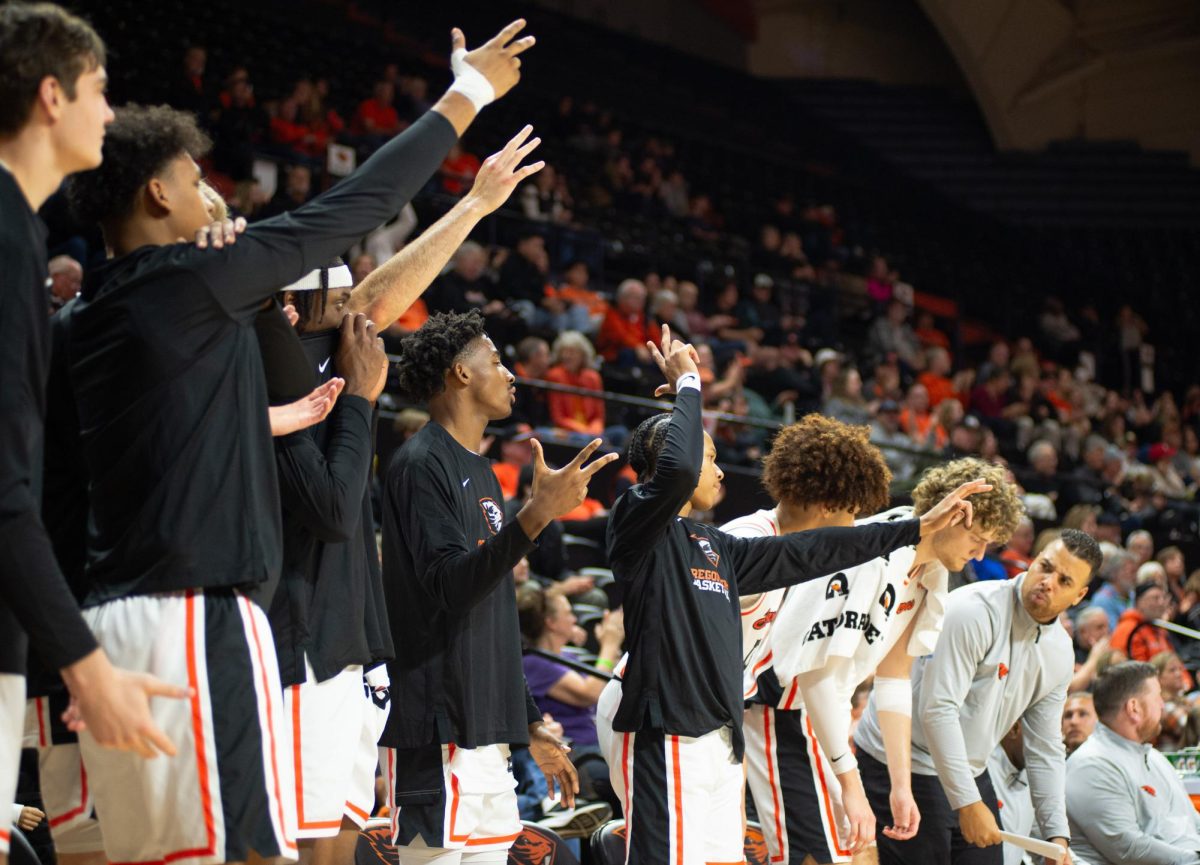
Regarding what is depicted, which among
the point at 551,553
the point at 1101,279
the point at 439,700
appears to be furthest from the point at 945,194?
the point at 439,700

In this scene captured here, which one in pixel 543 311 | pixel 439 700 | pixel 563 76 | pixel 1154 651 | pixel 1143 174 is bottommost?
pixel 1154 651

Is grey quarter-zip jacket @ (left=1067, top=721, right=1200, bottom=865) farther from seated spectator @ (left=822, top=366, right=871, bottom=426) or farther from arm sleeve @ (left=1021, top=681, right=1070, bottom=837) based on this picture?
seated spectator @ (left=822, top=366, right=871, bottom=426)

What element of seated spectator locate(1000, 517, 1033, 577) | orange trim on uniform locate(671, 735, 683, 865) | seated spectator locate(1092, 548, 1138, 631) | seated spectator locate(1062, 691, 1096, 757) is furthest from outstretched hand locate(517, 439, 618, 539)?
seated spectator locate(1092, 548, 1138, 631)

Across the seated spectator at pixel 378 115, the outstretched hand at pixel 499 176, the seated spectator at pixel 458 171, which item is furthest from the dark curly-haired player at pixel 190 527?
the seated spectator at pixel 378 115

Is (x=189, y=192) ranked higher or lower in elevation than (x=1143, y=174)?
lower

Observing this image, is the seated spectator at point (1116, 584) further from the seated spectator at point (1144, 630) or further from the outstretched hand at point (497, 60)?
the outstretched hand at point (497, 60)

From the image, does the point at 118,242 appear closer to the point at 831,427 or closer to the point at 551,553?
the point at 831,427

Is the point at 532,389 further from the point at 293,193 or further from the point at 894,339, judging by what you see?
the point at 894,339

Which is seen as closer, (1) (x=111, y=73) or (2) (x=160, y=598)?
(2) (x=160, y=598)

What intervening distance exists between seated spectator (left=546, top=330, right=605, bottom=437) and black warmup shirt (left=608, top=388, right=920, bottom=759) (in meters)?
5.93

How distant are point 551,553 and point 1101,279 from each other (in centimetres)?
1393

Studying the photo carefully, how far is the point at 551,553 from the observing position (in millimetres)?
8195

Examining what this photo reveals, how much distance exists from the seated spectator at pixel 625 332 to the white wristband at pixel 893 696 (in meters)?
6.82

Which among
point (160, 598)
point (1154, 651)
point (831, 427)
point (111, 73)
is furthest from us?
point (111, 73)
